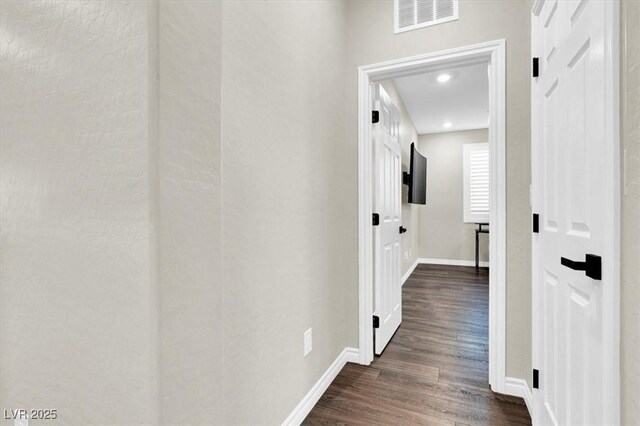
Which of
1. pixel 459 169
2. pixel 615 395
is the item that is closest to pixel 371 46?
pixel 615 395

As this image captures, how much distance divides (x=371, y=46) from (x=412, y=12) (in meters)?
0.33

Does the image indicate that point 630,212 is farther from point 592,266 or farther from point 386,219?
point 386,219

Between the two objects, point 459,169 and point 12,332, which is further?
point 459,169

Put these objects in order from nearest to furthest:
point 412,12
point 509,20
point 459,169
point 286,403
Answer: point 286,403, point 509,20, point 412,12, point 459,169

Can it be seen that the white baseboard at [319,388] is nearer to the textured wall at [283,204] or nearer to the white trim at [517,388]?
the textured wall at [283,204]

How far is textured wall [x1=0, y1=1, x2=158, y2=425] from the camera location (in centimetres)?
67

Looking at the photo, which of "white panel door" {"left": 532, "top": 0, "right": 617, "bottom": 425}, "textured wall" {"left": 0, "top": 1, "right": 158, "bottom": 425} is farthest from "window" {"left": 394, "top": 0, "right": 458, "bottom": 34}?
"textured wall" {"left": 0, "top": 1, "right": 158, "bottom": 425}

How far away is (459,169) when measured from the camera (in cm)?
616

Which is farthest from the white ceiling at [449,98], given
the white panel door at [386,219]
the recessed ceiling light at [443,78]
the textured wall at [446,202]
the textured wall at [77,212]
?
the textured wall at [77,212]

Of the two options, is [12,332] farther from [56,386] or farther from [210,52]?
[210,52]

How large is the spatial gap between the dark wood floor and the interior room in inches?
0.7

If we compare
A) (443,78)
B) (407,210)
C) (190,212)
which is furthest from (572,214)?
(407,210)

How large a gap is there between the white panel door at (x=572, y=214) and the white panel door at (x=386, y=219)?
3.34 ft

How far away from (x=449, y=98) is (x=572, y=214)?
151 inches
